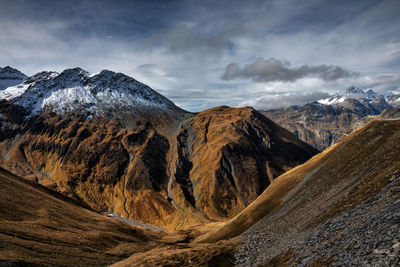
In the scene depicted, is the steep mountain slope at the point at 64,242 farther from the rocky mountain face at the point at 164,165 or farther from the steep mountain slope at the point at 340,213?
the rocky mountain face at the point at 164,165

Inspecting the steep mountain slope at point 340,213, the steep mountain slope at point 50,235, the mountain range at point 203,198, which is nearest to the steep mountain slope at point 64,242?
the steep mountain slope at point 50,235

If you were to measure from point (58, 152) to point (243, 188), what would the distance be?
153862 mm

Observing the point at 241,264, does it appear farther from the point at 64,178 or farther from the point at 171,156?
the point at 64,178

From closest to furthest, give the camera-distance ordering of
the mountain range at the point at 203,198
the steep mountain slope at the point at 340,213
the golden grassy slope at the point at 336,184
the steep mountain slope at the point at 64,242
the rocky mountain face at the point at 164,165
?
the steep mountain slope at the point at 340,213, the mountain range at the point at 203,198, the golden grassy slope at the point at 336,184, the steep mountain slope at the point at 64,242, the rocky mountain face at the point at 164,165

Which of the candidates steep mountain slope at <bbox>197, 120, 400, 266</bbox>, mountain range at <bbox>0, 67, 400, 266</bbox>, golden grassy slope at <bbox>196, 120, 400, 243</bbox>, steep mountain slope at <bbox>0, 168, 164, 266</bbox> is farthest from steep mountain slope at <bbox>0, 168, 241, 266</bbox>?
golden grassy slope at <bbox>196, 120, 400, 243</bbox>

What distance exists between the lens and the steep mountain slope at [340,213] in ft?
52.2

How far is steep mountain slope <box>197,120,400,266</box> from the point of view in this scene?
1590 centimetres

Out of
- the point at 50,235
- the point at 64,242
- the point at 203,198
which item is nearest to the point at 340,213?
the point at 64,242

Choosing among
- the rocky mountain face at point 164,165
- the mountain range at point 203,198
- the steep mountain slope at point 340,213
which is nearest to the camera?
the steep mountain slope at point 340,213

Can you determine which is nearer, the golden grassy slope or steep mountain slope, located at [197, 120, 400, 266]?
steep mountain slope, located at [197, 120, 400, 266]

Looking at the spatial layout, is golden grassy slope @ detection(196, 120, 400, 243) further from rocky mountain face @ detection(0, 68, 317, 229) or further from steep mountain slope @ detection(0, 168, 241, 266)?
rocky mountain face @ detection(0, 68, 317, 229)

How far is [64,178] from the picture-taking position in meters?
163

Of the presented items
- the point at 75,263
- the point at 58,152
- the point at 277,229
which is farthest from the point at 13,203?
the point at 58,152

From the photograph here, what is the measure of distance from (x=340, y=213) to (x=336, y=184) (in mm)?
15278
